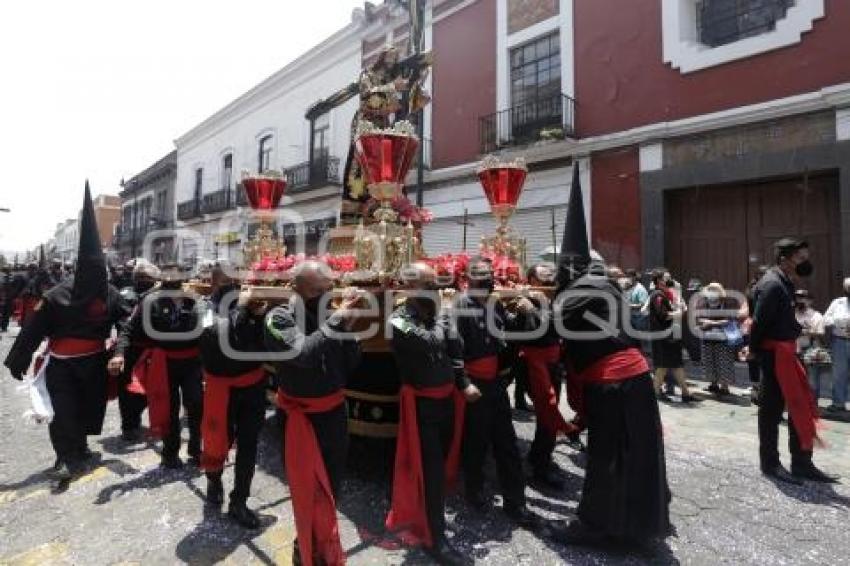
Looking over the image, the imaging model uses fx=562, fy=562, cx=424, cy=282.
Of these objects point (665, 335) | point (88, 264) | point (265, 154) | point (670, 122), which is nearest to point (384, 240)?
point (88, 264)

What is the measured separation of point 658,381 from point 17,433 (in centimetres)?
712

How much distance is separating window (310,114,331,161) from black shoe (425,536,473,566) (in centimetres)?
1526

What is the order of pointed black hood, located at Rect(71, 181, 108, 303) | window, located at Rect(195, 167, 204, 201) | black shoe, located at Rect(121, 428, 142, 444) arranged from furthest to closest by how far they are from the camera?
window, located at Rect(195, 167, 204, 201), black shoe, located at Rect(121, 428, 142, 444), pointed black hood, located at Rect(71, 181, 108, 303)

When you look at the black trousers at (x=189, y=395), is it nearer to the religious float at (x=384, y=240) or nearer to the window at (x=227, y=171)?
the religious float at (x=384, y=240)

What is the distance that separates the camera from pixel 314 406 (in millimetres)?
2789

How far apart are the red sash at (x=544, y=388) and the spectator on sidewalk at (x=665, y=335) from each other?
3.08 m

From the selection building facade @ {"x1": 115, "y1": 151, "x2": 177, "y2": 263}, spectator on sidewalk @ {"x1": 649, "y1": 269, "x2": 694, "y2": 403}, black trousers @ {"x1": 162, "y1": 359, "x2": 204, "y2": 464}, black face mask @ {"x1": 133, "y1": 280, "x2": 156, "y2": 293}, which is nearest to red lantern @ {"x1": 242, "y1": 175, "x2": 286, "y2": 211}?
black face mask @ {"x1": 133, "y1": 280, "x2": 156, "y2": 293}

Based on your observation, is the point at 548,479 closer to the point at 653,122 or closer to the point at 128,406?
the point at 128,406

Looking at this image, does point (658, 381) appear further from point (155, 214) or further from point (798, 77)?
point (155, 214)

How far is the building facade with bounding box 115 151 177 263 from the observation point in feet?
92.7

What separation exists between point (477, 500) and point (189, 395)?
251 centimetres

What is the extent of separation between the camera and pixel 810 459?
13.9 feet

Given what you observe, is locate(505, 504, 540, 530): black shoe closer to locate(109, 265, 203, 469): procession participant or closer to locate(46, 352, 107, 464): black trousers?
locate(109, 265, 203, 469): procession participant

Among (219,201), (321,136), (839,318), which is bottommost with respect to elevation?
(839,318)
